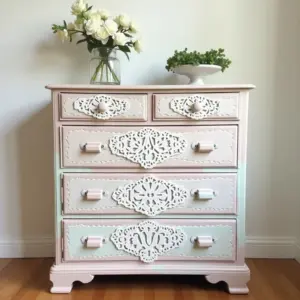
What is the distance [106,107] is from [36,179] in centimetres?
76

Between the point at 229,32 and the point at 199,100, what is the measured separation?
66cm

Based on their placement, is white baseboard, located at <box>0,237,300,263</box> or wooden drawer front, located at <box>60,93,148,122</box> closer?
wooden drawer front, located at <box>60,93,148,122</box>

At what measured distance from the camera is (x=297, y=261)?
6.95 ft

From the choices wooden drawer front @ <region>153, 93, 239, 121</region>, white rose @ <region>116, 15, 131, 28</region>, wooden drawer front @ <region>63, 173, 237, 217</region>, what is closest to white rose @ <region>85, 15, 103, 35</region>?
white rose @ <region>116, 15, 131, 28</region>

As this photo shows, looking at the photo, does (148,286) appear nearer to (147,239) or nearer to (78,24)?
(147,239)

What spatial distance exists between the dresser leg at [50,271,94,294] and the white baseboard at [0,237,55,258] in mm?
464

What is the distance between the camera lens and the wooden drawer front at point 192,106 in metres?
1.66

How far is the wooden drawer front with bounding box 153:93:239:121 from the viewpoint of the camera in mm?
1660

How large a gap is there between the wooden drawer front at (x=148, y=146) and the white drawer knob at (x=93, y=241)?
0.32m

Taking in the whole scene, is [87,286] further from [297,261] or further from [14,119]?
[297,261]

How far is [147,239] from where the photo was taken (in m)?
1.70

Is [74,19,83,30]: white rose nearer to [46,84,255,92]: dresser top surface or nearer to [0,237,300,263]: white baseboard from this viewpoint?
[46,84,255,92]: dresser top surface

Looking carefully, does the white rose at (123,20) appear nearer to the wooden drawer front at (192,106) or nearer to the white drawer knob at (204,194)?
the wooden drawer front at (192,106)

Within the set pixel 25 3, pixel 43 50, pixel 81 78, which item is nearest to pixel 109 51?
pixel 81 78
